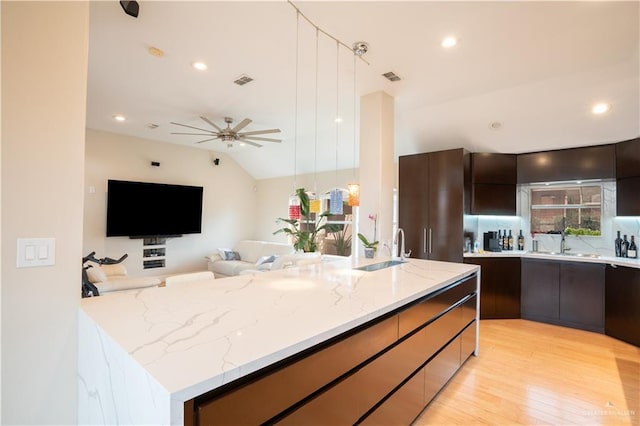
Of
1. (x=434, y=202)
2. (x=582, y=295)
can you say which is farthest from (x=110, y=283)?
(x=582, y=295)

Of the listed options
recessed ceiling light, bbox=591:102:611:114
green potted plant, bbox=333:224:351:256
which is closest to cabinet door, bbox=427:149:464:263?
recessed ceiling light, bbox=591:102:611:114

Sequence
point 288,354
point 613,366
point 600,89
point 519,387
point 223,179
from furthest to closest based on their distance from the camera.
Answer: point 223,179 < point 600,89 < point 613,366 < point 519,387 < point 288,354

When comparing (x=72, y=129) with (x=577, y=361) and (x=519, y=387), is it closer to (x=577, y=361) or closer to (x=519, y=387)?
(x=519, y=387)

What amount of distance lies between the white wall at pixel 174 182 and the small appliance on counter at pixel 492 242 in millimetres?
5636

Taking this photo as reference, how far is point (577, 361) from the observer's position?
123 inches

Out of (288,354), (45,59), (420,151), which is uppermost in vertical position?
(420,151)

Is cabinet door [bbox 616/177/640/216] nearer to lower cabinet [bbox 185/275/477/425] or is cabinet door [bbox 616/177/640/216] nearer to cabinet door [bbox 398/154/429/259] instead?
cabinet door [bbox 398/154/429/259]

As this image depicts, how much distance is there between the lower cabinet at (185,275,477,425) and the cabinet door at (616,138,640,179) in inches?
110

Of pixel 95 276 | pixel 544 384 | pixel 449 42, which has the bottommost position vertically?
pixel 544 384

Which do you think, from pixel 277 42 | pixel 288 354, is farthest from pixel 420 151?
pixel 288 354

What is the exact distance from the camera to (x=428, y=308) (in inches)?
84.0

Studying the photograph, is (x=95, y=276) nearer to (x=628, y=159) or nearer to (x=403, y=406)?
(x=403, y=406)

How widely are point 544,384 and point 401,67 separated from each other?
3180 millimetres

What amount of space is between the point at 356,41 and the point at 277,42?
692mm
